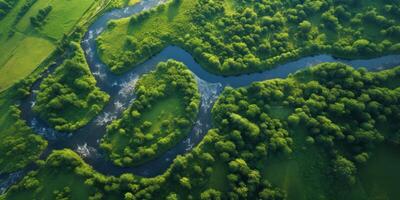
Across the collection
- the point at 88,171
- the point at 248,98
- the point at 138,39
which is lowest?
the point at 88,171

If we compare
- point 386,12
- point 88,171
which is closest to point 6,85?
point 88,171

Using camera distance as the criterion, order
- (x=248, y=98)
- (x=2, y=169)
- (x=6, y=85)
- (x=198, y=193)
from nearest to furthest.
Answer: (x=198, y=193)
(x=2, y=169)
(x=248, y=98)
(x=6, y=85)

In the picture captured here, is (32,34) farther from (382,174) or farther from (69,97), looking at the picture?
(382,174)

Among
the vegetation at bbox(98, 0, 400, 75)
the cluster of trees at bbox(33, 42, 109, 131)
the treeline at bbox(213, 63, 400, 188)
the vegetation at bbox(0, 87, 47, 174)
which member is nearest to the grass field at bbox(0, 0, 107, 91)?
the cluster of trees at bbox(33, 42, 109, 131)

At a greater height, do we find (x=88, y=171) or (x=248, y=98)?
(x=248, y=98)

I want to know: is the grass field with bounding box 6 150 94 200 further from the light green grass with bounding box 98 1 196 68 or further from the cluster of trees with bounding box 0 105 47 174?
the light green grass with bounding box 98 1 196 68

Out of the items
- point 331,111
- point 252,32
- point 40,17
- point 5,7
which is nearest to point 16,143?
point 40,17

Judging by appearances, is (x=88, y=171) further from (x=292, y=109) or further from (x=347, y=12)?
(x=347, y=12)
